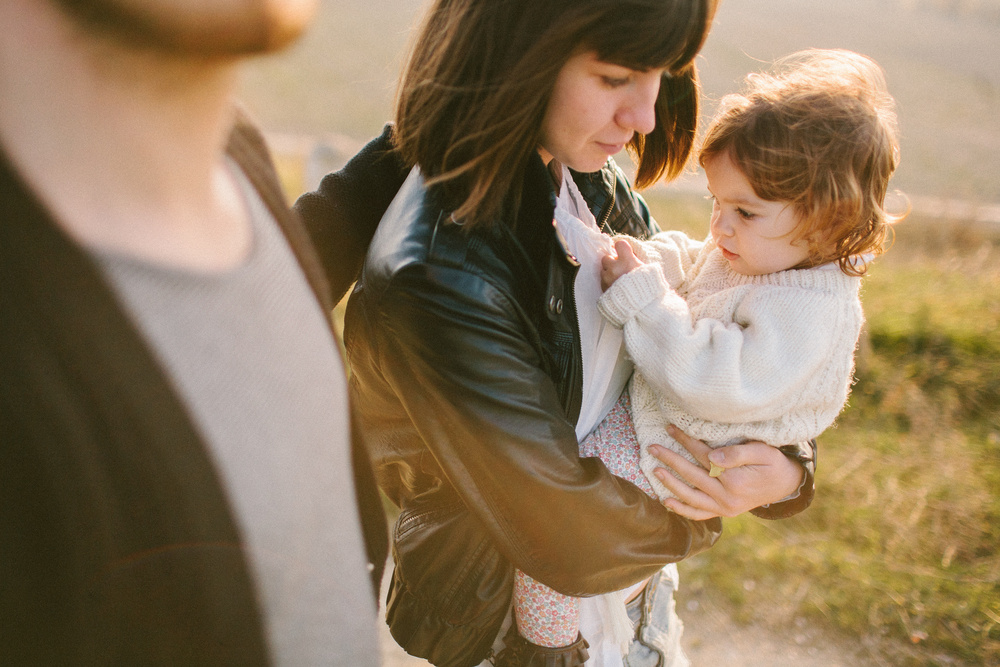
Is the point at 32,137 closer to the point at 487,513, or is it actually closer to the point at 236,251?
the point at 236,251

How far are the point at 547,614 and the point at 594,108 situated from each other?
118cm

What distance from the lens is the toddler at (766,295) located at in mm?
1612

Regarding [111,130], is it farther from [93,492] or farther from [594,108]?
[594,108]

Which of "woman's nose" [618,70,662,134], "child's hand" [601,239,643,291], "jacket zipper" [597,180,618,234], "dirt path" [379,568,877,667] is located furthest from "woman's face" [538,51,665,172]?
"dirt path" [379,568,877,667]

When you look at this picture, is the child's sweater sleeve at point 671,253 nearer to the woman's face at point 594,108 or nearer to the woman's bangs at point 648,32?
the woman's face at point 594,108

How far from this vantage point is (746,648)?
106 inches

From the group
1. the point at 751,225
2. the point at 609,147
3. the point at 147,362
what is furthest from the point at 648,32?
the point at 147,362

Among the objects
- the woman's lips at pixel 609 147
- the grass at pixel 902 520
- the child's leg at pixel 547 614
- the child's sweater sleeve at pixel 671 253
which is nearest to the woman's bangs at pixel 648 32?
the woman's lips at pixel 609 147

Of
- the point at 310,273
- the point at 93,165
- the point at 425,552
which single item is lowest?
the point at 425,552

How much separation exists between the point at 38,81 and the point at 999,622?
341cm

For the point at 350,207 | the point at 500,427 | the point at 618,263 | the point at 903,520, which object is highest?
the point at 350,207

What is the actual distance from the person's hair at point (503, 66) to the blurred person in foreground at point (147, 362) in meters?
0.60

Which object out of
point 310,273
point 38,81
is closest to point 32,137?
point 38,81

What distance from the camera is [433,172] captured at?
4.63ft
